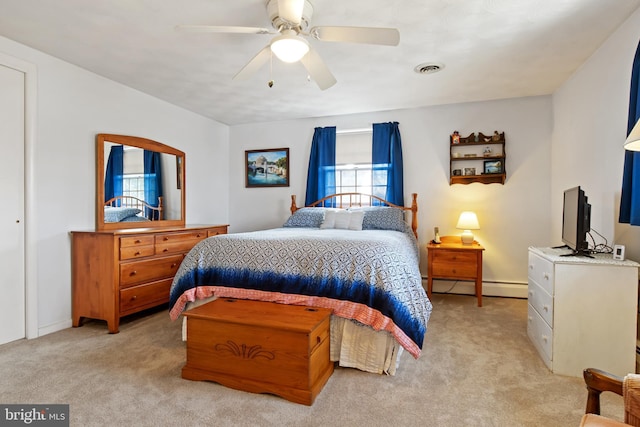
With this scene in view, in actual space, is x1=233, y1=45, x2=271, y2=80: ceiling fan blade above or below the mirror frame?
above

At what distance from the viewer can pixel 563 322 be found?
86.3 inches

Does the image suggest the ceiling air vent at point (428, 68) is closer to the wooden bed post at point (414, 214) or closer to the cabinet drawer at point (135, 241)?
the wooden bed post at point (414, 214)

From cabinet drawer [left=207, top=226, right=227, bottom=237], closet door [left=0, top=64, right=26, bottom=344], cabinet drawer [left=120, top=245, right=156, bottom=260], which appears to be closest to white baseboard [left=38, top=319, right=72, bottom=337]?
closet door [left=0, top=64, right=26, bottom=344]

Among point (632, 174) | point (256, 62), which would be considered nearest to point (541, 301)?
point (632, 174)

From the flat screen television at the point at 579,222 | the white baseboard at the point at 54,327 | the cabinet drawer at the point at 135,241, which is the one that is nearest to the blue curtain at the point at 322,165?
the cabinet drawer at the point at 135,241

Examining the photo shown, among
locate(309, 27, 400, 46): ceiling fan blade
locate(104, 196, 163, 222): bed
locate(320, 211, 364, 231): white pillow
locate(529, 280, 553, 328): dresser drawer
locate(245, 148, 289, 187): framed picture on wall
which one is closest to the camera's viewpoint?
locate(309, 27, 400, 46): ceiling fan blade

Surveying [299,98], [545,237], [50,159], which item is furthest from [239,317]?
[545,237]

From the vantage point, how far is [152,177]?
401 cm

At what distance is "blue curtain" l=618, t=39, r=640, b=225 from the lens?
2152 millimetres

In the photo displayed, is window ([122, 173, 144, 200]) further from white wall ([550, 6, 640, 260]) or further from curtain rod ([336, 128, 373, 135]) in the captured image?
white wall ([550, 6, 640, 260])

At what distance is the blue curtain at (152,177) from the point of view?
12.9ft

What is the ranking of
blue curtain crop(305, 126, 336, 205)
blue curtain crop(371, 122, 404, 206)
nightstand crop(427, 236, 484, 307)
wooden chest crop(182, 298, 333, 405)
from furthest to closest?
1. blue curtain crop(305, 126, 336, 205)
2. blue curtain crop(371, 122, 404, 206)
3. nightstand crop(427, 236, 484, 307)
4. wooden chest crop(182, 298, 333, 405)

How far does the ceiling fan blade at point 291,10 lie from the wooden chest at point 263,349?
183cm

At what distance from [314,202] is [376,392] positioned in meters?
3.17
